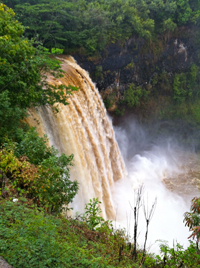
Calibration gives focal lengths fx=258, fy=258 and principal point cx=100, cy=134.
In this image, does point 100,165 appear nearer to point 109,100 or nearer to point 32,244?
point 109,100

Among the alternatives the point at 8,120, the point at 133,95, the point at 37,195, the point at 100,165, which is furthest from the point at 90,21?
the point at 37,195

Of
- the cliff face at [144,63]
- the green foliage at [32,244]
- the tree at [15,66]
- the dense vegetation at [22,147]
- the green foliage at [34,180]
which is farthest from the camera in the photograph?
the cliff face at [144,63]

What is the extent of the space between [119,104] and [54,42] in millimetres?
6764

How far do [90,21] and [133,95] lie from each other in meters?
6.28

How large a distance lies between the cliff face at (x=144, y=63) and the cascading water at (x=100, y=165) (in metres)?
3.74

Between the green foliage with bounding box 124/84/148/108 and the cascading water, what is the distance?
4237 mm

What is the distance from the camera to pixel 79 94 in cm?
1171

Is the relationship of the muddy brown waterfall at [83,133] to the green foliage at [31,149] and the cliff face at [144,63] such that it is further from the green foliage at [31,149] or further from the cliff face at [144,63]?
the cliff face at [144,63]

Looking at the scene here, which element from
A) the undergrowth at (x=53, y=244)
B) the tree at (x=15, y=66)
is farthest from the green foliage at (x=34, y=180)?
the tree at (x=15, y=66)

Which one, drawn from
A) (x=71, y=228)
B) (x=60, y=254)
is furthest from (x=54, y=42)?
(x=60, y=254)

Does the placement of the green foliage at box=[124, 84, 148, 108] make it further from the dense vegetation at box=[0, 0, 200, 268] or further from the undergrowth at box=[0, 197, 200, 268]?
the undergrowth at box=[0, 197, 200, 268]

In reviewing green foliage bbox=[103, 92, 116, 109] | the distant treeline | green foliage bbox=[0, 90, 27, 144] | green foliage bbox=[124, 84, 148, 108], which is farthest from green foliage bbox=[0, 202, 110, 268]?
green foliage bbox=[124, 84, 148, 108]

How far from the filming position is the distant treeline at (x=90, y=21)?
14305 mm

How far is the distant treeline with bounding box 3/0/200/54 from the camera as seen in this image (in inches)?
563
